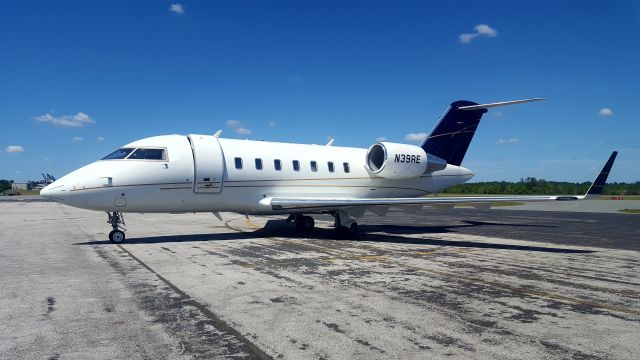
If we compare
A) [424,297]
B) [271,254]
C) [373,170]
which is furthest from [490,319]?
[373,170]

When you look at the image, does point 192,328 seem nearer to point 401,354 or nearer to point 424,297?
point 401,354

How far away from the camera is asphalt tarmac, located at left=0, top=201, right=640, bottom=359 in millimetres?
4875

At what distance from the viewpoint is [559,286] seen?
7918mm

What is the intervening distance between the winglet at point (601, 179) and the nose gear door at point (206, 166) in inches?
411

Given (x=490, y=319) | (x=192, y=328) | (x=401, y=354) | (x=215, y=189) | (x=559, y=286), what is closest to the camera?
(x=401, y=354)

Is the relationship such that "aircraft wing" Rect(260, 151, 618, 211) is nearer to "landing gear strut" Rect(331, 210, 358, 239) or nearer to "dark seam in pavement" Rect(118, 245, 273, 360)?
"landing gear strut" Rect(331, 210, 358, 239)

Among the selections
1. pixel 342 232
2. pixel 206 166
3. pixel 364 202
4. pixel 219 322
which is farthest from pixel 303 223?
pixel 219 322

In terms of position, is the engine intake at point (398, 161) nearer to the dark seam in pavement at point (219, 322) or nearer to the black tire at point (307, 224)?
the black tire at point (307, 224)

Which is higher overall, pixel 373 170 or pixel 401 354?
pixel 373 170

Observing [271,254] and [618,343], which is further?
[271,254]

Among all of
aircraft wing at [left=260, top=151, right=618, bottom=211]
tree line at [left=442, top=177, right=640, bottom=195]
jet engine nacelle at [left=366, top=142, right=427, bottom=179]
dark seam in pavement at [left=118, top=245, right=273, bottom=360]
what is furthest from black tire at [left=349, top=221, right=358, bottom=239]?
tree line at [left=442, top=177, right=640, bottom=195]

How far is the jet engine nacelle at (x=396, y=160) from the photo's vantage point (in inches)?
699

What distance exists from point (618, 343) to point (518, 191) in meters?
62.2

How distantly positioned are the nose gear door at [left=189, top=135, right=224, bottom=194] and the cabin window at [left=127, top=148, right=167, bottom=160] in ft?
3.13
